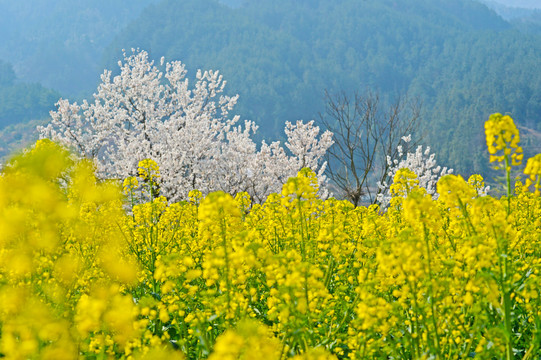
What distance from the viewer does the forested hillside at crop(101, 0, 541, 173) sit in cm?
11500

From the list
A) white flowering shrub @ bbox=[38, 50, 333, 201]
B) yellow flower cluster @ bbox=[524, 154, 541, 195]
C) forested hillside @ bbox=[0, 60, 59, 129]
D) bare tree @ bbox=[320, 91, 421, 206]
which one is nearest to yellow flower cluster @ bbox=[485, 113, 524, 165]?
yellow flower cluster @ bbox=[524, 154, 541, 195]

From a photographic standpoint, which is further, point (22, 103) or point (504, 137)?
point (22, 103)

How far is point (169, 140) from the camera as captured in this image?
16906mm

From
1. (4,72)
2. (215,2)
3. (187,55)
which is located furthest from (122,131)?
(215,2)

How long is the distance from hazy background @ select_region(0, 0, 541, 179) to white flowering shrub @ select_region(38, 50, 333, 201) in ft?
261

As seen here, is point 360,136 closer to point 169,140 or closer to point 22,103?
point 169,140

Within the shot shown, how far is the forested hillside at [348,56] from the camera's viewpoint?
115000mm

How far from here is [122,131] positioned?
18453 mm

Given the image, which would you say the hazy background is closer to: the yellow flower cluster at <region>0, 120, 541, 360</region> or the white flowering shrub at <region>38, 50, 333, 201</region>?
the white flowering shrub at <region>38, 50, 333, 201</region>

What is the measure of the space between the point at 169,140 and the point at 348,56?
162 metres

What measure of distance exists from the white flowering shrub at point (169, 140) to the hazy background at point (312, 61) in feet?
261

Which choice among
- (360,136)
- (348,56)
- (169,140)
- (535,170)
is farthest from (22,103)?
(535,170)

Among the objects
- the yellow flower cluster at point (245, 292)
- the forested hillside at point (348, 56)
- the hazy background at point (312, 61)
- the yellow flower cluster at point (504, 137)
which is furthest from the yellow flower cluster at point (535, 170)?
the forested hillside at point (348, 56)

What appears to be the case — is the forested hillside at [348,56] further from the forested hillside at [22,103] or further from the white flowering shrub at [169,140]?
the white flowering shrub at [169,140]
